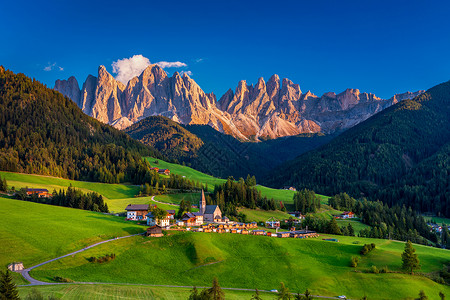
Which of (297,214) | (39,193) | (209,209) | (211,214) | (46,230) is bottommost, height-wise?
(46,230)

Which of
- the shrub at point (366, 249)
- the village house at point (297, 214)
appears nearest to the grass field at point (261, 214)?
the village house at point (297, 214)

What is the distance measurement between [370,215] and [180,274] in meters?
103

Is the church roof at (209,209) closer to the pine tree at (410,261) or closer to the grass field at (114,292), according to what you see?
the grass field at (114,292)

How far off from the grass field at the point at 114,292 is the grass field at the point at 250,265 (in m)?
5.70

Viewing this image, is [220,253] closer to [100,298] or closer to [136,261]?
[136,261]

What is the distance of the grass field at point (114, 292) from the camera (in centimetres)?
5175

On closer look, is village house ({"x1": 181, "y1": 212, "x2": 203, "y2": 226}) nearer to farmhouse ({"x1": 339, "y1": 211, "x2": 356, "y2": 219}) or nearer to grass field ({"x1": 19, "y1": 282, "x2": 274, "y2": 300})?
grass field ({"x1": 19, "y1": 282, "x2": 274, "y2": 300})

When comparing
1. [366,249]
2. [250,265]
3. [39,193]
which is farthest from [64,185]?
[366,249]

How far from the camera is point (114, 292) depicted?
180ft

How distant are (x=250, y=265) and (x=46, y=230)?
160 ft

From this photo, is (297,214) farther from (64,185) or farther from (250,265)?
(64,185)

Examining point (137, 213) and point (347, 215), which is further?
point (347, 215)

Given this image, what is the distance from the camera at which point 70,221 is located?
96.1 meters

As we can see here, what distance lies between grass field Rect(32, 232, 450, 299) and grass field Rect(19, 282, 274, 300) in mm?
5702
